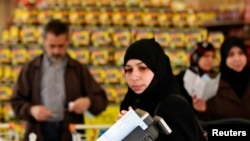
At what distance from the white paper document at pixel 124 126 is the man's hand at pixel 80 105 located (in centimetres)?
258

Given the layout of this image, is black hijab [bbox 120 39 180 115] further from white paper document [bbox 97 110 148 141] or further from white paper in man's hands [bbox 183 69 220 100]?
white paper in man's hands [bbox 183 69 220 100]

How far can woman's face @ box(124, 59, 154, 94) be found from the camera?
3.21 metres

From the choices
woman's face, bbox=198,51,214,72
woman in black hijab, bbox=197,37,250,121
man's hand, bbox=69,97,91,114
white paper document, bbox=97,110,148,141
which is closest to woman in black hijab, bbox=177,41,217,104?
woman's face, bbox=198,51,214,72

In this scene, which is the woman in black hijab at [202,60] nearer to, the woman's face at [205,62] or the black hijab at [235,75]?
the woman's face at [205,62]

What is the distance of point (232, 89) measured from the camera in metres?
5.20

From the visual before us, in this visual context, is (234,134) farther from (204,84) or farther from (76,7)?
(76,7)

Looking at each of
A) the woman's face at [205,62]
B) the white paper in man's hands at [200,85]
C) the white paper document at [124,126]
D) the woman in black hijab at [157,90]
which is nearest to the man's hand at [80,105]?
the white paper in man's hands at [200,85]

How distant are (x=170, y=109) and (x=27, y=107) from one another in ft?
7.22

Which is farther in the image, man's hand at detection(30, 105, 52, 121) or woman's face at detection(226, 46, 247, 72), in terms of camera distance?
woman's face at detection(226, 46, 247, 72)

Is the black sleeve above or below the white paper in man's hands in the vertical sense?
above

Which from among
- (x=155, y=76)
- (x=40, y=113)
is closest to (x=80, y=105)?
(x=40, y=113)

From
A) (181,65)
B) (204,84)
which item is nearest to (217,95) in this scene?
(204,84)

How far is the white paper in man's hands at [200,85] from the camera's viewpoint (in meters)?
5.18

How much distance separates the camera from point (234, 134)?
2898 millimetres
